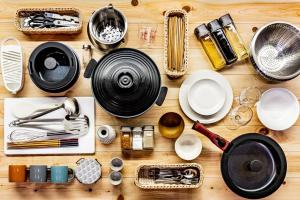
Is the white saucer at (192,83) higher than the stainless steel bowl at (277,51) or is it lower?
lower

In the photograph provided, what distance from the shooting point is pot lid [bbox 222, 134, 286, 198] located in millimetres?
2211

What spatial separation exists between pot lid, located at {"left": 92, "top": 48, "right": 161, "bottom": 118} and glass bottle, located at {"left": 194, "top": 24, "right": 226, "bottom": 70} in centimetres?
26

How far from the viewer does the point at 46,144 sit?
7.83ft

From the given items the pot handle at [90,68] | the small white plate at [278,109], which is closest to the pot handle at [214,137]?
the small white plate at [278,109]

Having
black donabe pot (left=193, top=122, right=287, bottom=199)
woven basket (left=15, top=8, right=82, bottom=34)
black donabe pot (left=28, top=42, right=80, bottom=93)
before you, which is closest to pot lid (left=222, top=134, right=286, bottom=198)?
black donabe pot (left=193, top=122, right=287, bottom=199)

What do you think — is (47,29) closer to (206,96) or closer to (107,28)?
(107,28)

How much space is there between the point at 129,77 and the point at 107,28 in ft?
0.89

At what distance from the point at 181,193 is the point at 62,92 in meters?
0.63

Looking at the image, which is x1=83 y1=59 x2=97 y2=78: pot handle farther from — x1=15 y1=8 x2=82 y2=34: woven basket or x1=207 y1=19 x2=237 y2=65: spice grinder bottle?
x1=207 y1=19 x2=237 y2=65: spice grinder bottle

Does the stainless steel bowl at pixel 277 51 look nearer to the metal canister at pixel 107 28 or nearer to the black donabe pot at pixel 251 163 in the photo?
the black donabe pot at pixel 251 163

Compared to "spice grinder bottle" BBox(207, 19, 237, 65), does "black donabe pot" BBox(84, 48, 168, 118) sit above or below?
below

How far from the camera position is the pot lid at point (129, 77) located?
2.26 m

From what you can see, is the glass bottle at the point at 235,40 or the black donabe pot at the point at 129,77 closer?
the black donabe pot at the point at 129,77

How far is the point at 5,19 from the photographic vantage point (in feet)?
8.00
